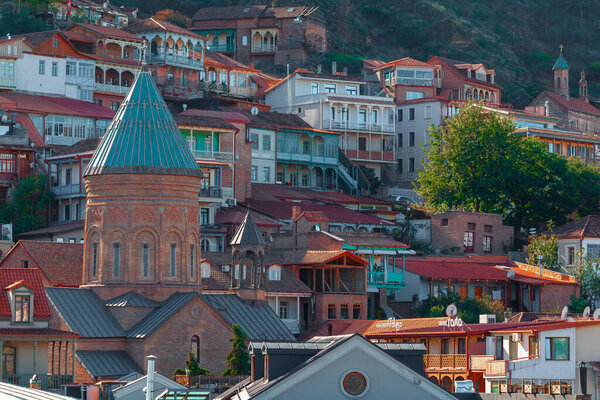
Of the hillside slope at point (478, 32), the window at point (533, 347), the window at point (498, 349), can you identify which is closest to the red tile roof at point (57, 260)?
the window at point (498, 349)

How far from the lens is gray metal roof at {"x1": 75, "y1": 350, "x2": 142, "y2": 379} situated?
5544 cm

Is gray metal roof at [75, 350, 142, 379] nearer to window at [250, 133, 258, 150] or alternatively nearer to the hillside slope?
window at [250, 133, 258, 150]

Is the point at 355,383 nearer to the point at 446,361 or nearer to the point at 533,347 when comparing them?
the point at 533,347

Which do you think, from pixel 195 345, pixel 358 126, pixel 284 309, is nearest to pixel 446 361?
pixel 195 345

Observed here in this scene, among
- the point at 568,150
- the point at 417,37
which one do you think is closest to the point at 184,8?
the point at 417,37

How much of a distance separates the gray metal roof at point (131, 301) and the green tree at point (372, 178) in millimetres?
40035

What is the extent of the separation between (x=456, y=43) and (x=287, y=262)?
210ft

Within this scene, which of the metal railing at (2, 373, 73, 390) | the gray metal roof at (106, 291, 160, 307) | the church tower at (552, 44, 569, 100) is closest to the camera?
the metal railing at (2, 373, 73, 390)

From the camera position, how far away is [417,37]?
13375cm

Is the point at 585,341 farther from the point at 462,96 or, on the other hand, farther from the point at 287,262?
the point at 462,96

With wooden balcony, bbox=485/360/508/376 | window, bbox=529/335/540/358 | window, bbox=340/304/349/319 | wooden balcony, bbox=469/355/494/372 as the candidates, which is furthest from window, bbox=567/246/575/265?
window, bbox=529/335/540/358

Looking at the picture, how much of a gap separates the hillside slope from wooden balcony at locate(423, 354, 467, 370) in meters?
59.4

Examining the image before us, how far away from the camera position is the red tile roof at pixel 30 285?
54.9 metres

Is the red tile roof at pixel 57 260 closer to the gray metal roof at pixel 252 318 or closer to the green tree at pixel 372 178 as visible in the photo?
the gray metal roof at pixel 252 318
